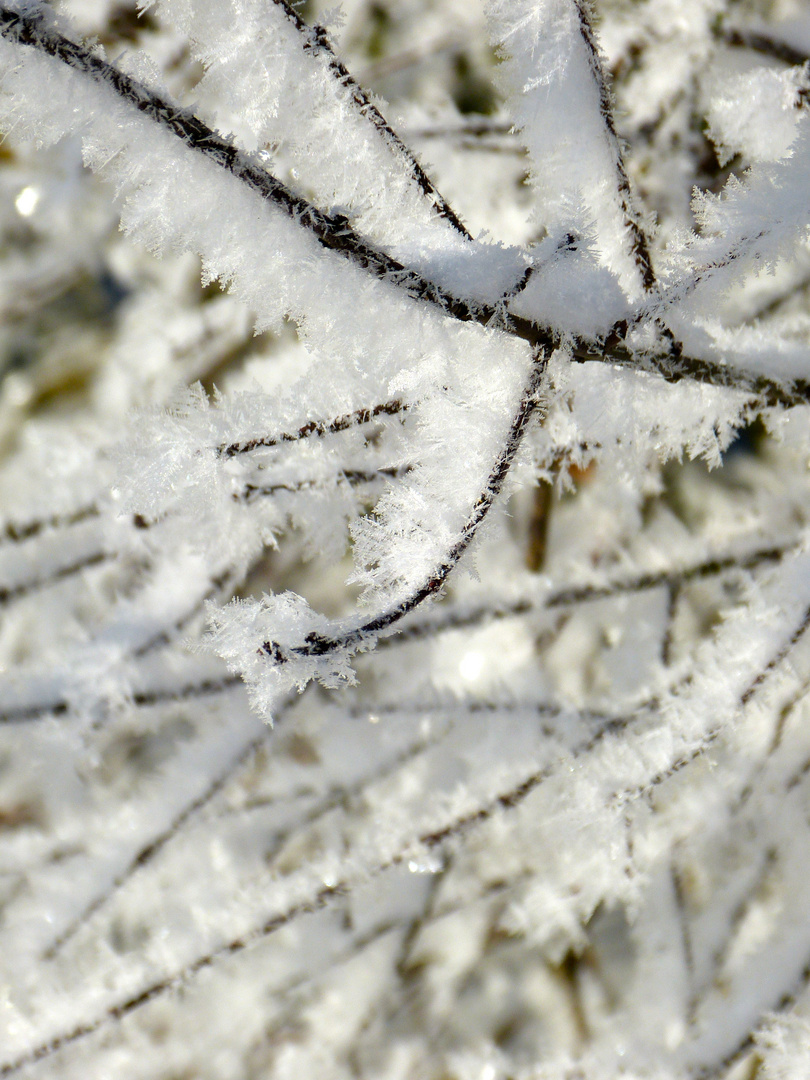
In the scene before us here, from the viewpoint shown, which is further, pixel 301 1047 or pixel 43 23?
pixel 301 1047

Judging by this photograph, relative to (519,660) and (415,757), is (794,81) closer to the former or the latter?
(519,660)

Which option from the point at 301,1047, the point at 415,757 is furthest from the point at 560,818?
the point at 301,1047

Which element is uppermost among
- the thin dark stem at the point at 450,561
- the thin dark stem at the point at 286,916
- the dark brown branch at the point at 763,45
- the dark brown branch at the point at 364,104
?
the dark brown branch at the point at 763,45

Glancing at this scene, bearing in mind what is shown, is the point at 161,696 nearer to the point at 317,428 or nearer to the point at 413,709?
the point at 413,709

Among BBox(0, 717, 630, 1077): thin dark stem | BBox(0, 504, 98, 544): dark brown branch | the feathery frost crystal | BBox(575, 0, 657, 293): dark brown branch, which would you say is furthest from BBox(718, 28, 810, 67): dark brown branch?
BBox(0, 504, 98, 544): dark brown branch

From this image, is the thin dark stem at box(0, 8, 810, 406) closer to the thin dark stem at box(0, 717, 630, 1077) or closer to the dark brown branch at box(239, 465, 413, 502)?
the dark brown branch at box(239, 465, 413, 502)

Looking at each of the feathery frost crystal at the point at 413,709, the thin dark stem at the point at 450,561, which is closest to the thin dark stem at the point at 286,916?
the feathery frost crystal at the point at 413,709

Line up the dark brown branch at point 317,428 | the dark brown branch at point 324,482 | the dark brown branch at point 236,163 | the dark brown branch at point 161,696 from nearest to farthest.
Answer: the dark brown branch at point 236,163
the dark brown branch at point 317,428
the dark brown branch at point 324,482
the dark brown branch at point 161,696

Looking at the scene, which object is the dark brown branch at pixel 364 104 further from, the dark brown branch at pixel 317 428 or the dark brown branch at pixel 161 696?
the dark brown branch at pixel 161 696
